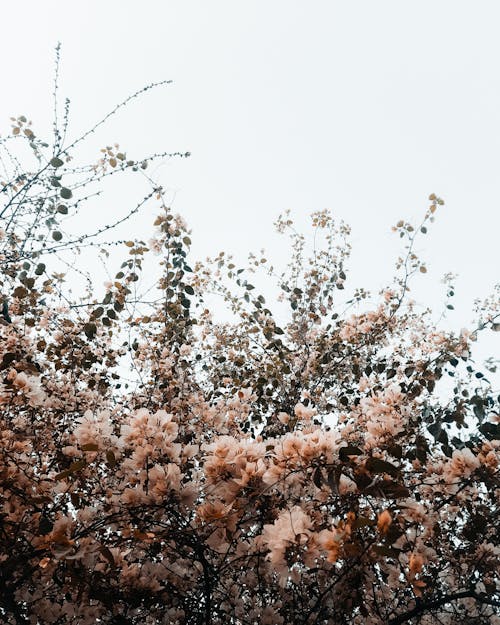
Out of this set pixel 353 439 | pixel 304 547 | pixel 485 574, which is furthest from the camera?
pixel 353 439

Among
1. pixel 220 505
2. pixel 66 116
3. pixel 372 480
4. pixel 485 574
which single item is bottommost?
pixel 485 574

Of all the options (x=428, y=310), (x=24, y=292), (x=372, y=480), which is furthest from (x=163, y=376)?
(x=428, y=310)

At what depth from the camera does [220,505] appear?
4.50 ft

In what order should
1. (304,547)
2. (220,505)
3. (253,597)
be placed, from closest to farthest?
(304,547)
(220,505)
(253,597)

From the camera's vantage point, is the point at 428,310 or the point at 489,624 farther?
the point at 428,310

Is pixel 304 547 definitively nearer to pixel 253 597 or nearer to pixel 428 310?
pixel 253 597

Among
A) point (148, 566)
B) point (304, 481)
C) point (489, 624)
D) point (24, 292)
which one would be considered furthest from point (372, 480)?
point (24, 292)

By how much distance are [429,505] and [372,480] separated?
1.37m

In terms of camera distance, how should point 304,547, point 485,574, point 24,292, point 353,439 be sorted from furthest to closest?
1. point 353,439
2. point 24,292
3. point 485,574
4. point 304,547

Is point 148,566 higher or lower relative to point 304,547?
higher

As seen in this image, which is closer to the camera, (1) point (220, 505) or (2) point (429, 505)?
(1) point (220, 505)

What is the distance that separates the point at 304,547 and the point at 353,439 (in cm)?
204

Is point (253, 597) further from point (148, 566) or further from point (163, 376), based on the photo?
point (163, 376)

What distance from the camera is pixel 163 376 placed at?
3.36 m
